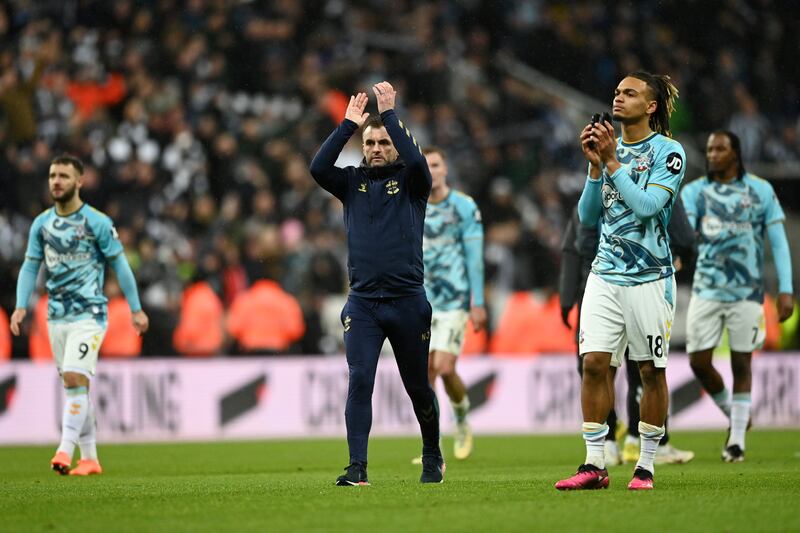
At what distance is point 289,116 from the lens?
22.1 metres

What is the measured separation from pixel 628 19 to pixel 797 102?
363 cm

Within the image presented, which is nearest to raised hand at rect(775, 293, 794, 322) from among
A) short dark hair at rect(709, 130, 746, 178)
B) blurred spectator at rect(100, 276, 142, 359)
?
short dark hair at rect(709, 130, 746, 178)

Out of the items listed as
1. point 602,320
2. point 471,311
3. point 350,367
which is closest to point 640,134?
point 602,320

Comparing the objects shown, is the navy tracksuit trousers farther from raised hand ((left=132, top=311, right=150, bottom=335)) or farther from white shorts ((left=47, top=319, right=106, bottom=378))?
white shorts ((left=47, top=319, right=106, bottom=378))

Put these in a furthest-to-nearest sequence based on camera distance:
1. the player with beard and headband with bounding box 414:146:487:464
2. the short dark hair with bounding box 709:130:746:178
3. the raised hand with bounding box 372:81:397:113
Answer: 1. the player with beard and headband with bounding box 414:146:487:464
2. the short dark hair with bounding box 709:130:746:178
3. the raised hand with bounding box 372:81:397:113

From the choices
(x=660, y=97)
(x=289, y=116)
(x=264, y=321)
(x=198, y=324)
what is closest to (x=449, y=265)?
(x=660, y=97)

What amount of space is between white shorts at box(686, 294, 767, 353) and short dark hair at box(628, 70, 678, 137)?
381cm

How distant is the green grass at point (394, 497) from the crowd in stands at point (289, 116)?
6.54 meters

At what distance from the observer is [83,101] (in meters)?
21.1

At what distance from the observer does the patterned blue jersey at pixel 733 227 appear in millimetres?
11219

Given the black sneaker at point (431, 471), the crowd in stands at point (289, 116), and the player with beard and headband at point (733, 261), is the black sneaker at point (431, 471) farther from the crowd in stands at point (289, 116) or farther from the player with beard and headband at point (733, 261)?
the crowd in stands at point (289, 116)

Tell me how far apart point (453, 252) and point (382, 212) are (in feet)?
12.2

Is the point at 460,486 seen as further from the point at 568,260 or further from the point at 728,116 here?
the point at 728,116

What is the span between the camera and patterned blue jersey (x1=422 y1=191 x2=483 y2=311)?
11.7m
